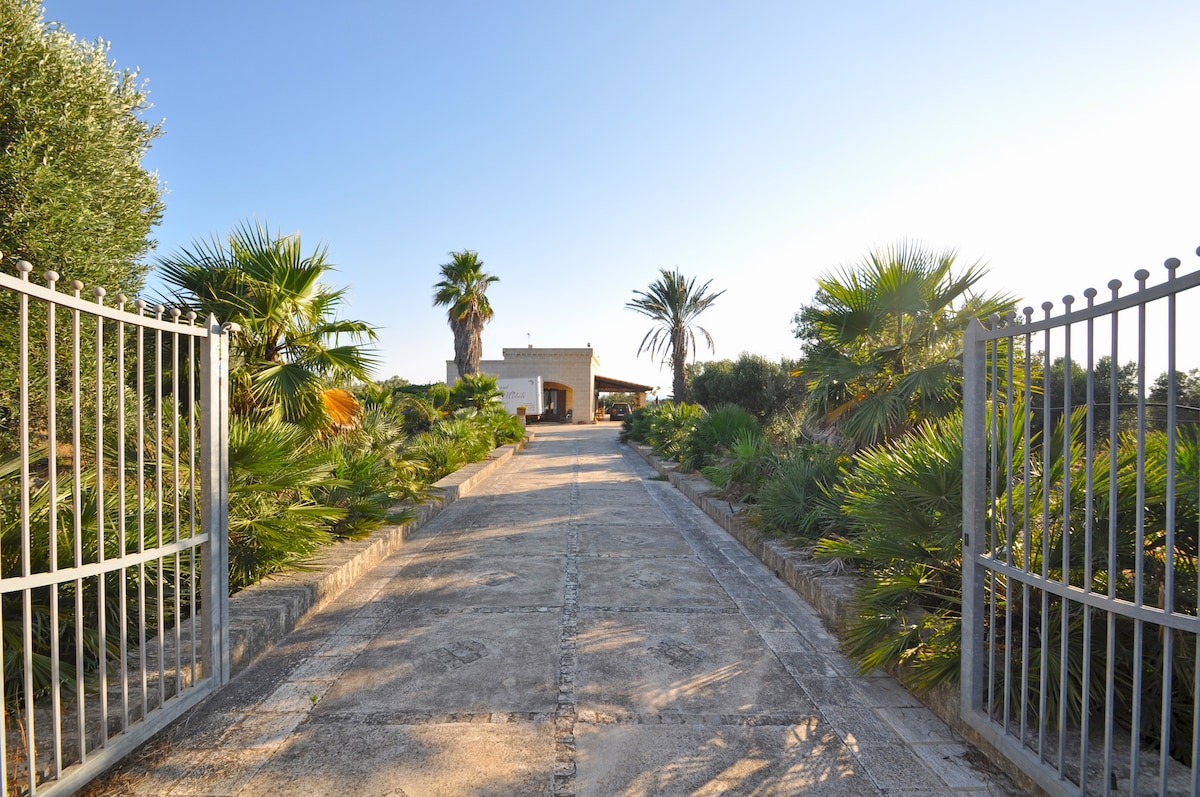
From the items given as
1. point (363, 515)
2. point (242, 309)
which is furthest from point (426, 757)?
point (242, 309)

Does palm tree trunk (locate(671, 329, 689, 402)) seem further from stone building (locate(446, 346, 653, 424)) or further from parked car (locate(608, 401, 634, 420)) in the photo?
parked car (locate(608, 401, 634, 420))

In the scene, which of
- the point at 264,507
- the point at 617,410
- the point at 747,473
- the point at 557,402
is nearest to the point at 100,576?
the point at 264,507

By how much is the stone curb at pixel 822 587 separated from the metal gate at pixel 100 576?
133 inches

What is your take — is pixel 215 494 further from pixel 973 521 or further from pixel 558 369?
pixel 558 369

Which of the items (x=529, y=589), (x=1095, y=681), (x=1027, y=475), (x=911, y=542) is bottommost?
(x=529, y=589)

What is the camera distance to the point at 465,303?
1128 inches

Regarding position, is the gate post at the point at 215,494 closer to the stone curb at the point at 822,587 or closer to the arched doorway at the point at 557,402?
the stone curb at the point at 822,587

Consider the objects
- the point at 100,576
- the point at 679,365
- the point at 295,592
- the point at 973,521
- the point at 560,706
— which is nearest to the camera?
the point at 100,576

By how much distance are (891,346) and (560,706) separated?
197 inches

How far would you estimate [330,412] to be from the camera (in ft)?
21.3

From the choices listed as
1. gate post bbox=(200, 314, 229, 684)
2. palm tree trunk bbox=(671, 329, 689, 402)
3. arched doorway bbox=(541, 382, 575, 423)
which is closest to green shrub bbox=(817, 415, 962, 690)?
gate post bbox=(200, 314, 229, 684)

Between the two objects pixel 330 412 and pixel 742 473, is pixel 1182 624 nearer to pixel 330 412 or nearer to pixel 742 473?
pixel 330 412

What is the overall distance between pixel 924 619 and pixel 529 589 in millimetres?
2919

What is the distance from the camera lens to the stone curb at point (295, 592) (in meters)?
3.68
